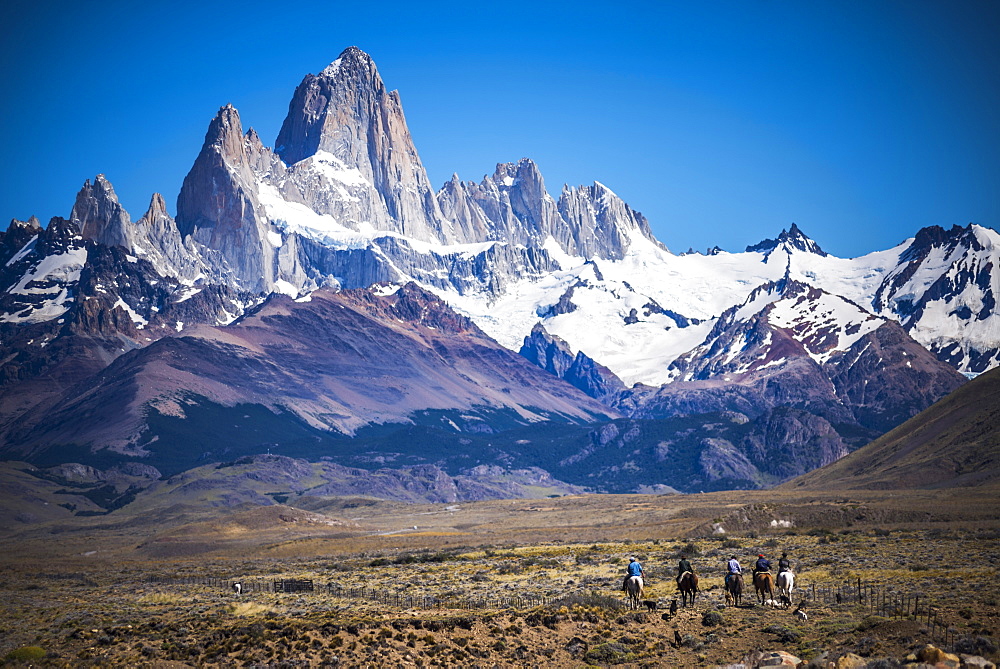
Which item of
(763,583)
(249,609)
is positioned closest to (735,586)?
(763,583)

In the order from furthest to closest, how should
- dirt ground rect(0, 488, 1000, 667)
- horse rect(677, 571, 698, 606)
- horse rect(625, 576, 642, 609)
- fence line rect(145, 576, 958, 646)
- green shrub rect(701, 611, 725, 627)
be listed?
horse rect(625, 576, 642, 609) < horse rect(677, 571, 698, 606) < green shrub rect(701, 611, 725, 627) < fence line rect(145, 576, 958, 646) < dirt ground rect(0, 488, 1000, 667)

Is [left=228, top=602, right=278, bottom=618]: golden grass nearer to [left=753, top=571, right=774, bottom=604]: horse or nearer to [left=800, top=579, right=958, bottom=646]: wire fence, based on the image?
[left=753, top=571, right=774, bottom=604]: horse

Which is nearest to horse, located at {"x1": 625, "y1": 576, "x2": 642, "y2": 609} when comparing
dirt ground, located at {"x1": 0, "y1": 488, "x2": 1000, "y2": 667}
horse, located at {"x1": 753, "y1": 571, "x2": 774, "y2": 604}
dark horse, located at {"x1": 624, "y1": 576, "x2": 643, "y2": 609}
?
dark horse, located at {"x1": 624, "y1": 576, "x2": 643, "y2": 609}

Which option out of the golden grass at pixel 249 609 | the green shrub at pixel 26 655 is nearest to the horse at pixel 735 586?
the golden grass at pixel 249 609

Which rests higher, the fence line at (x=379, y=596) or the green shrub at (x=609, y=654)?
the fence line at (x=379, y=596)

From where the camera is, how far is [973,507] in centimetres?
14225

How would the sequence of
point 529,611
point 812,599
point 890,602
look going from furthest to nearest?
point 812,599 < point 529,611 < point 890,602

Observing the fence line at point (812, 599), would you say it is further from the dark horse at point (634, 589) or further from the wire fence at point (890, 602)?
the dark horse at point (634, 589)

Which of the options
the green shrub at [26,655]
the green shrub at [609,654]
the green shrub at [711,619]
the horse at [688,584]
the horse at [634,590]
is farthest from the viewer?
the horse at [634,590]

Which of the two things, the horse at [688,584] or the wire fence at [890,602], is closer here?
the wire fence at [890,602]

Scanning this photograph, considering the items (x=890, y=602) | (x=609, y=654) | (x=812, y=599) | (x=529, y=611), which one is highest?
(x=890, y=602)

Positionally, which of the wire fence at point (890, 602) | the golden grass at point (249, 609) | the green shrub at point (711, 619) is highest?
the wire fence at point (890, 602)

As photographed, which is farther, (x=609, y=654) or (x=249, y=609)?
(x=249, y=609)

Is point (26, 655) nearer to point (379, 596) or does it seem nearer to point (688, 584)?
point (379, 596)
